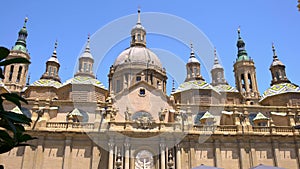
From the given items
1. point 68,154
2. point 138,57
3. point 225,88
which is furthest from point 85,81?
point 225,88

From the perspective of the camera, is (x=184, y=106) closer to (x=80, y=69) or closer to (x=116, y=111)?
(x=116, y=111)

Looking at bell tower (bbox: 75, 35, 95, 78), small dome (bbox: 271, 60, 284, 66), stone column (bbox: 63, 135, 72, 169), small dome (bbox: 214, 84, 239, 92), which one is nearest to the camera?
stone column (bbox: 63, 135, 72, 169)

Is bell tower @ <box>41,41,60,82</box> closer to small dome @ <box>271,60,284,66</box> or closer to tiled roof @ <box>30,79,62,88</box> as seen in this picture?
tiled roof @ <box>30,79,62,88</box>

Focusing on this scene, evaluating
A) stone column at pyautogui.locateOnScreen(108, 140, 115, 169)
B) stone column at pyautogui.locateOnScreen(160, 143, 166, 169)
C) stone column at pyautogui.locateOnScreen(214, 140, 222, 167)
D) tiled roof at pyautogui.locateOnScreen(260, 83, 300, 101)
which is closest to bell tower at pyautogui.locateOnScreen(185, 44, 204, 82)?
tiled roof at pyautogui.locateOnScreen(260, 83, 300, 101)

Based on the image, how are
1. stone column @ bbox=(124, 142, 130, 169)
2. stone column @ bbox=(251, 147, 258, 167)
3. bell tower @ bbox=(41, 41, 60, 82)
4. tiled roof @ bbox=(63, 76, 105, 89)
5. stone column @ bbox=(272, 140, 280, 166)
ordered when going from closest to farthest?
stone column @ bbox=(124, 142, 130, 169) < stone column @ bbox=(251, 147, 258, 167) < stone column @ bbox=(272, 140, 280, 166) < tiled roof @ bbox=(63, 76, 105, 89) < bell tower @ bbox=(41, 41, 60, 82)

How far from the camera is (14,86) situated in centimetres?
A: 5238

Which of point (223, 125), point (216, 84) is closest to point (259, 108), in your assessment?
point (223, 125)

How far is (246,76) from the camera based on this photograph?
2287 inches

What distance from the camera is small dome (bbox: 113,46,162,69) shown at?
55006 mm

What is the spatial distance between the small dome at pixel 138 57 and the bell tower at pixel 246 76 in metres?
15.0

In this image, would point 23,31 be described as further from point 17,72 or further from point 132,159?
point 132,159

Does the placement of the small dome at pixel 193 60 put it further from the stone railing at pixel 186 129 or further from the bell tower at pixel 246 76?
the stone railing at pixel 186 129

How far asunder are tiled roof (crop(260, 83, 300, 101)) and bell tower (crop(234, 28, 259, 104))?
789cm

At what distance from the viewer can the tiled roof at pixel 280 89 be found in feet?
148
